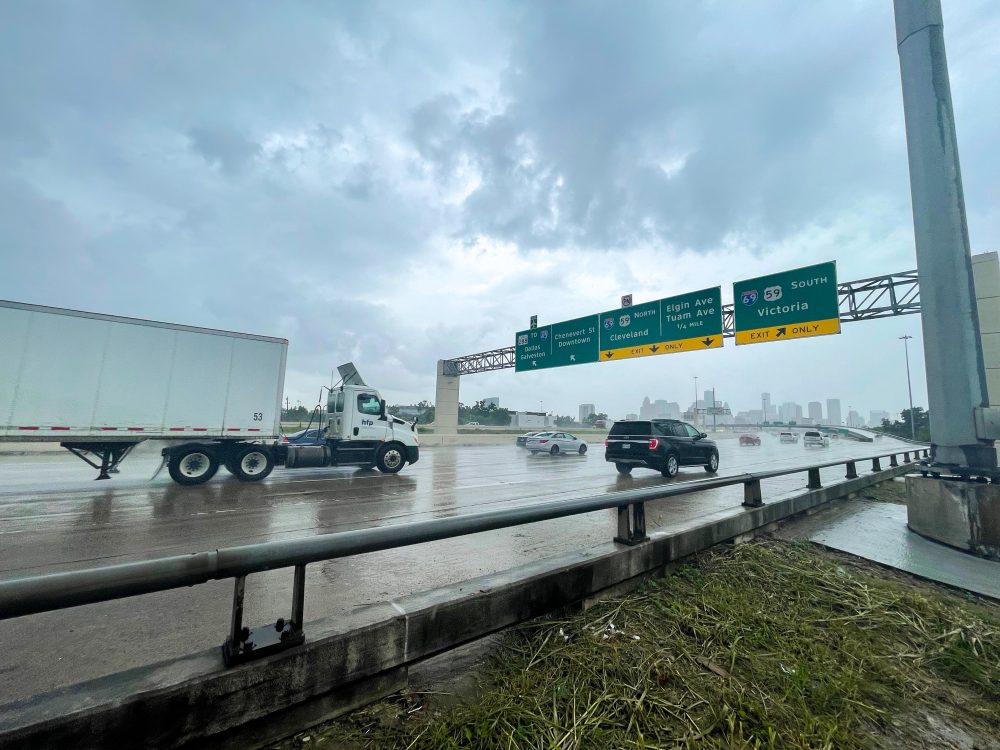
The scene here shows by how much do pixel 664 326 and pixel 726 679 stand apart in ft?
61.0

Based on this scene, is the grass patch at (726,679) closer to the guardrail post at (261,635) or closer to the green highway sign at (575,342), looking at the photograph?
the guardrail post at (261,635)

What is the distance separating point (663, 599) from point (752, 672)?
995 millimetres

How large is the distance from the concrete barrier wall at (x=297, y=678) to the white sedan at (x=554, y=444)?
74.5 feet

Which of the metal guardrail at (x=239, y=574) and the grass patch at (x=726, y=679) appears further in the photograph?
the grass patch at (x=726, y=679)

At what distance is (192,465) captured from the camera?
11586mm

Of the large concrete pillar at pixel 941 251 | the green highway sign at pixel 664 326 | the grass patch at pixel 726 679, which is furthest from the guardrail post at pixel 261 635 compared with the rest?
the green highway sign at pixel 664 326

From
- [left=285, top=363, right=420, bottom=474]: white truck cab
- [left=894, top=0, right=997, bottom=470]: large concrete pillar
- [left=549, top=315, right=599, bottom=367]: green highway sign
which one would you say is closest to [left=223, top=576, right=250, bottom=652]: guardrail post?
[left=894, top=0, right=997, bottom=470]: large concrete pillar

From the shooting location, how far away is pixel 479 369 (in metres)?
30.1

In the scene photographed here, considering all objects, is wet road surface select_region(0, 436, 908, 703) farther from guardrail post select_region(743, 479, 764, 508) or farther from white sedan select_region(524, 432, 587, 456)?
white sedan select_region(524, 432, 587, 456)

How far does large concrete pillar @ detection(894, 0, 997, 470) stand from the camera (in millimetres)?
7090

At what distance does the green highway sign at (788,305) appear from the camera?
1533cm

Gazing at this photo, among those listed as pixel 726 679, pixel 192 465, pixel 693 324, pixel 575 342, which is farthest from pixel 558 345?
pixel 726 679

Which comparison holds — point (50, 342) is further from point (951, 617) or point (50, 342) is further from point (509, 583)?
point (951, 617)

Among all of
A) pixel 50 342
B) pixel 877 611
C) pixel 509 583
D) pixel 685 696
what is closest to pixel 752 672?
pixel 685 696
